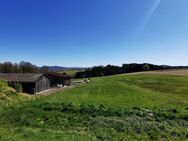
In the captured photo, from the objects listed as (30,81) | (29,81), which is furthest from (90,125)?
(29,81)

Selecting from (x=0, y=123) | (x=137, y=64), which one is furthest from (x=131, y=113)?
(x=137, y=64)

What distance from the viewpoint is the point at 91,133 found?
11.9 metres

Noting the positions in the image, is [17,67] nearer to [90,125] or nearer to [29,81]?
[29,81]

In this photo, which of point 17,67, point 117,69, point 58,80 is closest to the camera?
point 58,80

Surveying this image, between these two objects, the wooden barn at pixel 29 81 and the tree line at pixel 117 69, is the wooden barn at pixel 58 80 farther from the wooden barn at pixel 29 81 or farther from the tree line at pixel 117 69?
Result: the tree line at pixel 117 69

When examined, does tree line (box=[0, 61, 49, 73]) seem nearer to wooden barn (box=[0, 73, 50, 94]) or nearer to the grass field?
wooden barn (box=[0, 73, 50, 94])

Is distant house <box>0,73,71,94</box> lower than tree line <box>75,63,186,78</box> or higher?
lower

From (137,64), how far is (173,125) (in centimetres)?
11154

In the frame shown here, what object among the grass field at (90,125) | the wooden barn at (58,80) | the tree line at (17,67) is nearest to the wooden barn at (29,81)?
the wooden barn at (58,80)

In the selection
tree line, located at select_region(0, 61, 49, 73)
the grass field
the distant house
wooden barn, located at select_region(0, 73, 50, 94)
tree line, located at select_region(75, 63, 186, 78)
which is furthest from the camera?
tree line, located at select_region(75, 63, 186, 78)

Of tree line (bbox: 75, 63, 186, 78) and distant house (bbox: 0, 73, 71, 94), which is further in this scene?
tree line (bbox: 75, 63, 186, 78)

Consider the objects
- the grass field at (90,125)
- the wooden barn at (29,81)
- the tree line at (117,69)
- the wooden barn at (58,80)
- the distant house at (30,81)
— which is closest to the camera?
the grass field at (90,125)

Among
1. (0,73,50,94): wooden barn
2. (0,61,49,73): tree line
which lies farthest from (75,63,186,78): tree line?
(0,73,50,94): wooden barn

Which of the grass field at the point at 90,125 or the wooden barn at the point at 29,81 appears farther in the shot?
the wooden barn at the point at 29,81
